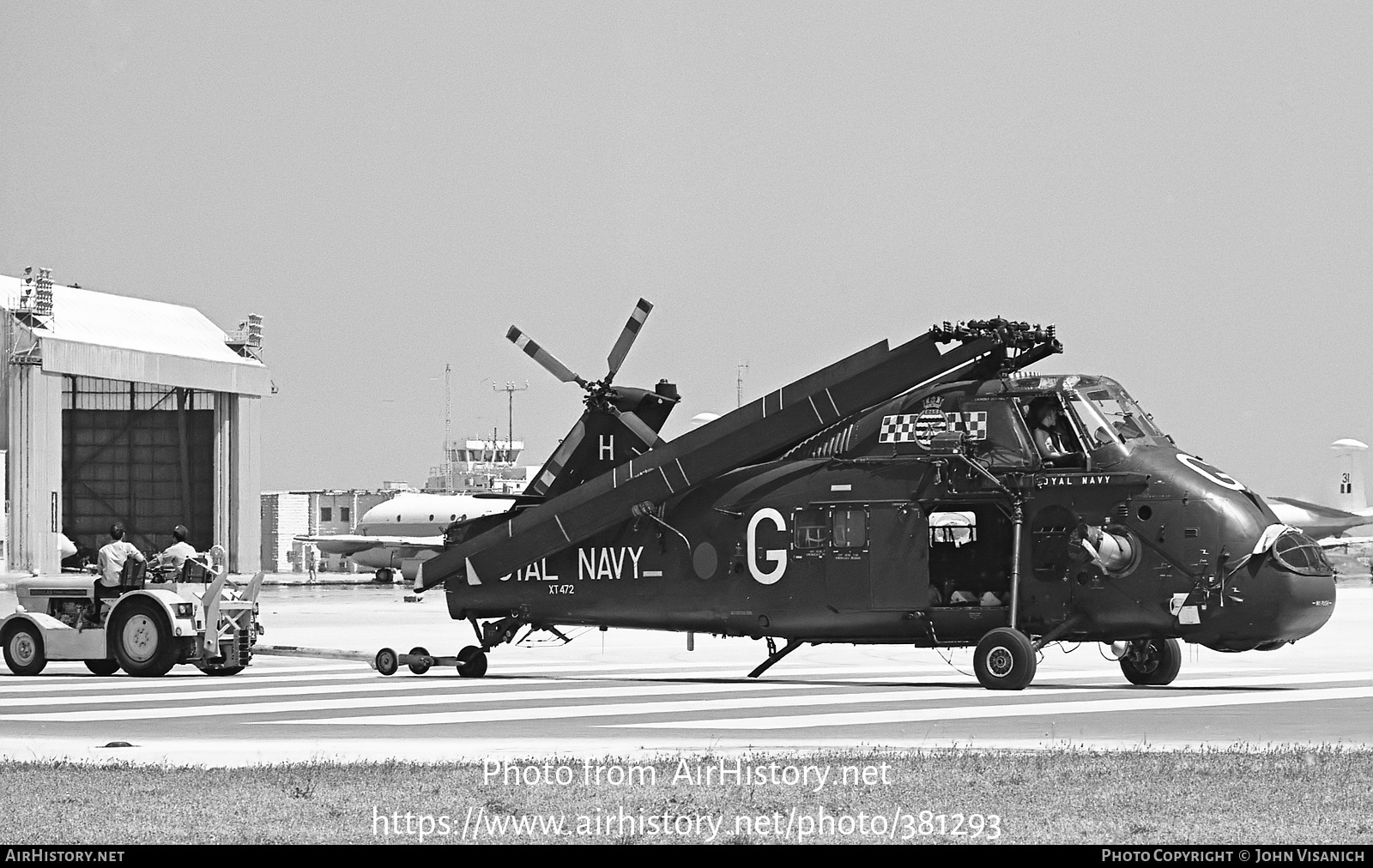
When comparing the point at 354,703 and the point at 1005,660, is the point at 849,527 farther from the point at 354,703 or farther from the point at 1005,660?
the point at 354,703

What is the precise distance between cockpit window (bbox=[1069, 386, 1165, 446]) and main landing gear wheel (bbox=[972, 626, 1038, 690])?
227cm

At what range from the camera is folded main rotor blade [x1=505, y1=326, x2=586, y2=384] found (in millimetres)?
21672

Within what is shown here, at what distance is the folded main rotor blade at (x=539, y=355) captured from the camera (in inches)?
853

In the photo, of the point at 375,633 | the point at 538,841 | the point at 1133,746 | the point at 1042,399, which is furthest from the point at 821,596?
the point at 375,633

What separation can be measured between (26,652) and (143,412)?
5546 centimetres

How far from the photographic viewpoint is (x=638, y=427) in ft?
71.3

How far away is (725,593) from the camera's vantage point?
19734 millimetres

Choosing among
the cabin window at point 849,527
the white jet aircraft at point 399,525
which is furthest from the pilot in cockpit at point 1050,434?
the white jet aircraft at point 399,525

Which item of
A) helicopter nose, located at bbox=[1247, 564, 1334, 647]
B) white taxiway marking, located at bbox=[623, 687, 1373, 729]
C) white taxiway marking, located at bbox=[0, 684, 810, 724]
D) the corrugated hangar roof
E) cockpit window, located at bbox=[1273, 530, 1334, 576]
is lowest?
A: white taxiway marking, located at bbox=[623, 687, 1373, 729]

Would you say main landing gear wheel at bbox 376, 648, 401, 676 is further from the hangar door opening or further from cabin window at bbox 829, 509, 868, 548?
the hangar door opening

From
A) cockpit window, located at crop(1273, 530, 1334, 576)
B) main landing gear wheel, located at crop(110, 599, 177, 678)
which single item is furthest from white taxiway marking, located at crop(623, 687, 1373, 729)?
Answer: main landing gear wheel, located at crop(110, 599, 177, 678)

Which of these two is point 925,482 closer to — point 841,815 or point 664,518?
point 664,518

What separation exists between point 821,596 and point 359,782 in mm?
8878

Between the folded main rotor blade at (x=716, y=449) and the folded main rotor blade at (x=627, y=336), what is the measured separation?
1626 millimetres
